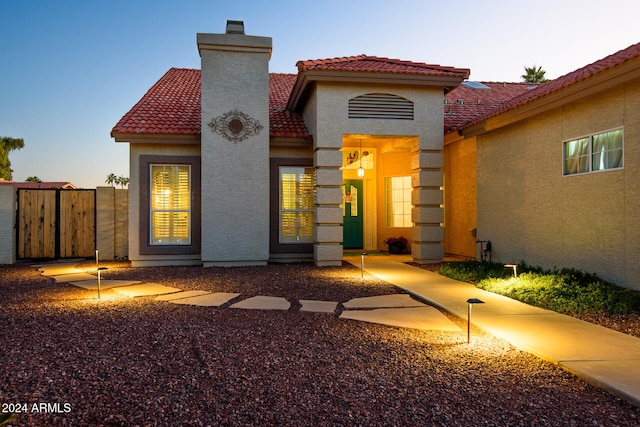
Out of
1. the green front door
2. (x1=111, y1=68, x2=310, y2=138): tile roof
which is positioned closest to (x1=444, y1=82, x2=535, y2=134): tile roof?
the green front door

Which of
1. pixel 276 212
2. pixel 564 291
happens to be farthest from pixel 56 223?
pixel 564 291

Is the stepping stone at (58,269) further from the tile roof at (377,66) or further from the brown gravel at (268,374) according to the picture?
the tile roof at (377,66)

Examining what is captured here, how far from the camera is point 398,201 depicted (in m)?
14.8

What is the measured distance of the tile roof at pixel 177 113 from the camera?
11125 mm

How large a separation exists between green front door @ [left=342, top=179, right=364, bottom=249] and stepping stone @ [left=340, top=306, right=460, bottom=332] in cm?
896

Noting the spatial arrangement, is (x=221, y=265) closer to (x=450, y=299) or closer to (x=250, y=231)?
(x=250, y=231)

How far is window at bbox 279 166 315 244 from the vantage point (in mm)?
11836

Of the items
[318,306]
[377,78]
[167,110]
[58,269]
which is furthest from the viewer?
[167,110]

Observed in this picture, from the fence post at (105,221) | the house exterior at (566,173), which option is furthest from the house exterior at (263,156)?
the fence post at (105,221)

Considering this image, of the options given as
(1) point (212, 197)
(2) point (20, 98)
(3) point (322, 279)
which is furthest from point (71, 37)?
(3) point (322, 279)

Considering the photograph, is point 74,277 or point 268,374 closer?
point 268,374

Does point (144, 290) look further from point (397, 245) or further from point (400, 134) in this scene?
point (397, 245)

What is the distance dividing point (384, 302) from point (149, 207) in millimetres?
7393

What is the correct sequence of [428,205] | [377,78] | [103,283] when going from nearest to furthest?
[103,283] < [377,78] < [428,205]
